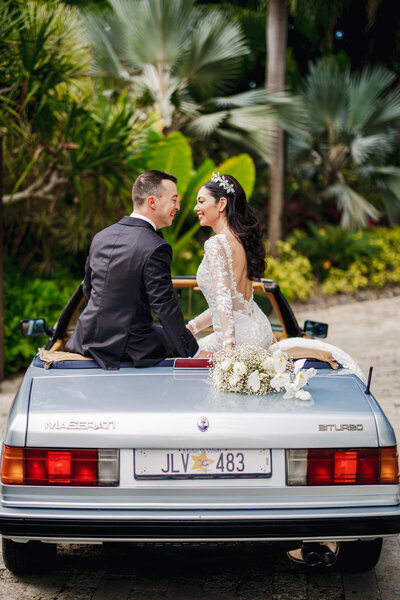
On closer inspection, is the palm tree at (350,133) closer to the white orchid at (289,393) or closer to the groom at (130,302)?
the groom at (130,302)

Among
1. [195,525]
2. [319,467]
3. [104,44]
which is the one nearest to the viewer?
[195,525]

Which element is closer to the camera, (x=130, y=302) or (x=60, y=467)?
(x=60, y=467)

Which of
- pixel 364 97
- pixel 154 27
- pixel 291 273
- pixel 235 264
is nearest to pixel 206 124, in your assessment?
pixel 154 27

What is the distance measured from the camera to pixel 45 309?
10180 millimetres

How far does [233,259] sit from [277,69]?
38.3ft

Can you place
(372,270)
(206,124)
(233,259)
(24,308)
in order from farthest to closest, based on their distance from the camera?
(372,270), (206,124), (24,308), (233,259)

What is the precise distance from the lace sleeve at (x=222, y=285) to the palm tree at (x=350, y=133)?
A: 11932 mm

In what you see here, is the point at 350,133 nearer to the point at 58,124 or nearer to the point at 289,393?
the point at 58,124

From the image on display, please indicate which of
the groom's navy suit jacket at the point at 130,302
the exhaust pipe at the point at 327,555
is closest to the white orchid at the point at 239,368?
the groom's navy suit jacket at the point at 130,302

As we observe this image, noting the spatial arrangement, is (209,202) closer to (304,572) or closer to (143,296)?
(143,296)

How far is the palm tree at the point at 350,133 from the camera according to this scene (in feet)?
52.6

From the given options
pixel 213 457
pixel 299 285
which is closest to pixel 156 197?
pixel 213 457

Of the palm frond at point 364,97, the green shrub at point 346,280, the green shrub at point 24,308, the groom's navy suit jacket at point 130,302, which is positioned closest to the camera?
the groom's navy suit jacket at point 130,302

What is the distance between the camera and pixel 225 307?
4.05m
